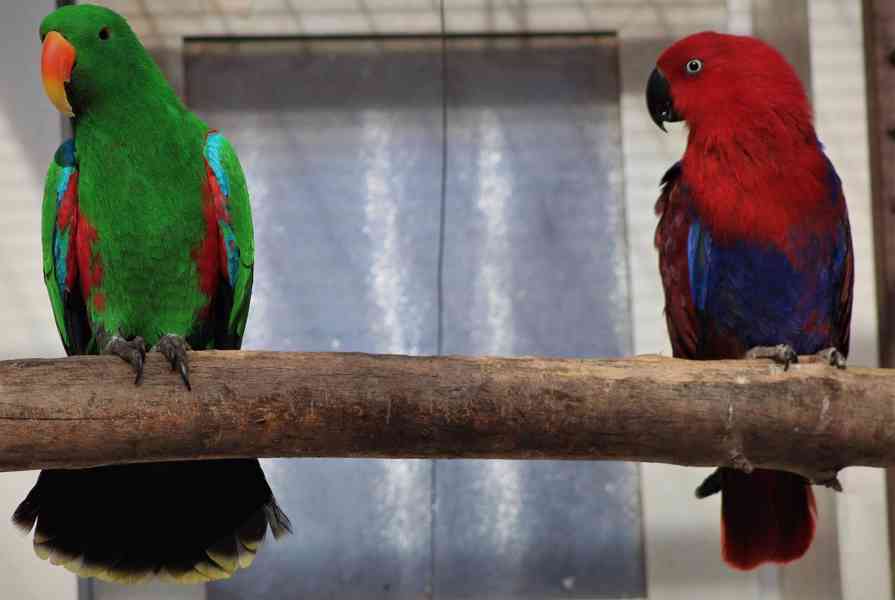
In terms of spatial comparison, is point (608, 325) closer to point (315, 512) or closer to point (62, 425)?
point (315, 512)

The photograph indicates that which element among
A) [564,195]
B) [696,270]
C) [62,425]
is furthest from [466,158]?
[62,425]

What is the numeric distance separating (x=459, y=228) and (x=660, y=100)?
2.48 feet

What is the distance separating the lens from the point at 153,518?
183cm

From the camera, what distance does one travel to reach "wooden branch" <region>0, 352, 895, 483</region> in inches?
61.0

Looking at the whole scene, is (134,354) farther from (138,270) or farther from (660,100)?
(660,100)

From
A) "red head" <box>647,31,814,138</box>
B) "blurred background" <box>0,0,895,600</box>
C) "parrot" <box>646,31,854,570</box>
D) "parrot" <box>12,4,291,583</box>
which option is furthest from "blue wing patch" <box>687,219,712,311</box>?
"parrot" <box>12,4,291,583</box>

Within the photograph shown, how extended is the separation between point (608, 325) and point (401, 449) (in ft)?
4.40

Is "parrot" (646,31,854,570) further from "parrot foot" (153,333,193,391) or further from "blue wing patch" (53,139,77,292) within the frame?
"blue wing patch" (53,139,77,292)

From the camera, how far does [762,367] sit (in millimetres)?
1754

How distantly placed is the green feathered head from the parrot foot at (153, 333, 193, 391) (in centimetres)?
53

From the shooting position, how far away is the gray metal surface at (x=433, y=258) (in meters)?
2.80

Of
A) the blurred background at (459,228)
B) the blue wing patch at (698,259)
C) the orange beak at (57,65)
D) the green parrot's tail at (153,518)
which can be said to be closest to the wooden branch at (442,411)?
the green parrot's tail at (153,518)

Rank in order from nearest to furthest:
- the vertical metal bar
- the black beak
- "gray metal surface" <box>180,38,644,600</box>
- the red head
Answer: the red head, the black beak, the vertical metal bar, "gray metal surface" <box>180,38,644,600</box>

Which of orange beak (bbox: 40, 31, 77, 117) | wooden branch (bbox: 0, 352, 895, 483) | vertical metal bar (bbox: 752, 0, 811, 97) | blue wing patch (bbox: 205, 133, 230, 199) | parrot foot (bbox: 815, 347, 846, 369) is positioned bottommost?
wooden branch (bbox: 0, 352, 895, 483)
